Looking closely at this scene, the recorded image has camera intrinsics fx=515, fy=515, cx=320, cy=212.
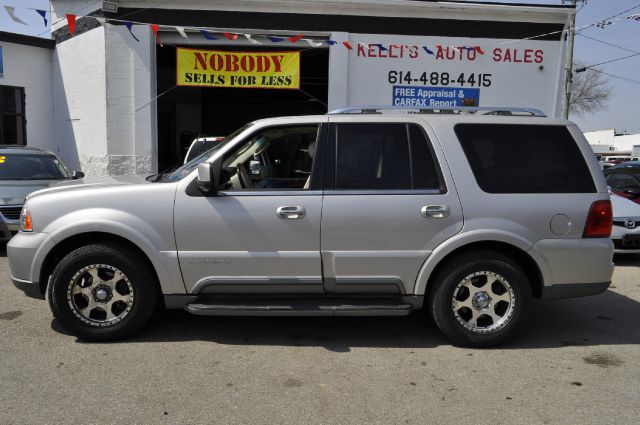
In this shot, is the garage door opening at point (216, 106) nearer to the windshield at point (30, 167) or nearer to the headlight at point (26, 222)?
the windshield at point (30, 167)

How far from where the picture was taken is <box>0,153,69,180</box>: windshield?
879 centimetres

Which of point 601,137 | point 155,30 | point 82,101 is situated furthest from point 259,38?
point 601,137

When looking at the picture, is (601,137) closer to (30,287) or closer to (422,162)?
(422,162)

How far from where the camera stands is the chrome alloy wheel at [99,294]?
13.8 ft

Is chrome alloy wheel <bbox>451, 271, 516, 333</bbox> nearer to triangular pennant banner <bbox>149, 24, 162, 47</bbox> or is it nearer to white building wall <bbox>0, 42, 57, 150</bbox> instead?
triangular pennant banner <bbox>149, 24, 162, 47</bbox>

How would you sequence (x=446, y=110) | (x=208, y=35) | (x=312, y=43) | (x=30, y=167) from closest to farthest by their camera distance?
(x=446, y=110)
(x=30, y=167)
(x=208, y=35)
(x=312, y=43)

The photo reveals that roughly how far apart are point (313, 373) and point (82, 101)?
42.1 ft

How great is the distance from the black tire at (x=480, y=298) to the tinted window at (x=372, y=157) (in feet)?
2.73

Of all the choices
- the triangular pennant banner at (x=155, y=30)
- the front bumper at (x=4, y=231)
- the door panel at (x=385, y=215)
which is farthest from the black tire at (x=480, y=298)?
the triangular pennant banner at (x=155, y=30)

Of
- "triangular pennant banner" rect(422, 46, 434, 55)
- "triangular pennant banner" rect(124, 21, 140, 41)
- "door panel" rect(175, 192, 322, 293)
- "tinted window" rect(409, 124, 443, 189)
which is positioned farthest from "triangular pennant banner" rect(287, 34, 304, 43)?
"door panel" rect(175, 192, 322, 293)

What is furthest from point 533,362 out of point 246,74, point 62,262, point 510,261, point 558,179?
point 246,74

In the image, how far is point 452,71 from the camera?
549 inches

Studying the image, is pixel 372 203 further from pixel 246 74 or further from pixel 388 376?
pixel 246 74

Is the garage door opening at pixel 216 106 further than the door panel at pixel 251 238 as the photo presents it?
Yes
